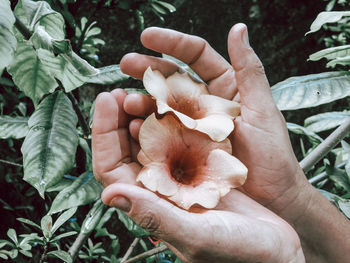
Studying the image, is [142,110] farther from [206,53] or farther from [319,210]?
[319,210]

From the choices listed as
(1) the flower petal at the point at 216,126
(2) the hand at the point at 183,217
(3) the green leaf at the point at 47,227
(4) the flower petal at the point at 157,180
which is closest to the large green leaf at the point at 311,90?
(1) the flower petal at the point at 216,126

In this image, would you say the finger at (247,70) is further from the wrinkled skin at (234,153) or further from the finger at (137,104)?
the finger at (137,104)

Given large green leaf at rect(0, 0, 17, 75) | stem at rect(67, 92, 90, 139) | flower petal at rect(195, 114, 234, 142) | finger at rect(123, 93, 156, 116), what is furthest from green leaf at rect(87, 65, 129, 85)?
large green leaf at rect(0, 0, 17, 75)

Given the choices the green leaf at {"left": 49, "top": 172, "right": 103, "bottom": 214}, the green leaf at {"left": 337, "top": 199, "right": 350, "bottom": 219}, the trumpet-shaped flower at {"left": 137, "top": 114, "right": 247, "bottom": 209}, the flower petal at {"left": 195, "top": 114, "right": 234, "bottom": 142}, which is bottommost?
the green leaf at {"left": 337, "top": 199, "right": 350, "bottom": 219}

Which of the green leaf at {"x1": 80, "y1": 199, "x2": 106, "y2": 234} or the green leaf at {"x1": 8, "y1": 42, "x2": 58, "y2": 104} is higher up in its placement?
the green leaf at {"x1": 8, "y1": 42, "x2": 58, "y2": 104}

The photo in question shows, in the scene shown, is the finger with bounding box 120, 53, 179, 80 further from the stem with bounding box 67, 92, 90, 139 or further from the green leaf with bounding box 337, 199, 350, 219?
the green leaf with bounding box 337, 199, 350, 219
